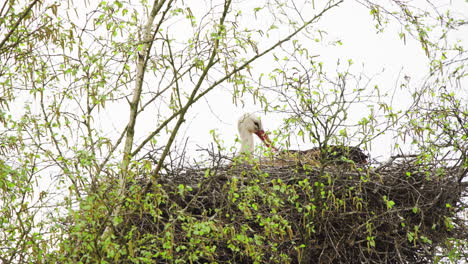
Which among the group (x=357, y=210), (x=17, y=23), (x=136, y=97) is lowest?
(x=357, y=210)

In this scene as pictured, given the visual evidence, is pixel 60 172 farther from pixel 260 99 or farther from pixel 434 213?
pixel 434 213

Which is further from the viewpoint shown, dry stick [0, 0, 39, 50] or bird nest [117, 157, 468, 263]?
bird nest [117, 157, 468, 263]

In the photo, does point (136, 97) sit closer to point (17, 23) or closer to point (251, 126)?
point (17, 23)

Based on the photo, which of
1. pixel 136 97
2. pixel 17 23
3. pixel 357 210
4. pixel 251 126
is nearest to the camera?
pixel 136 97

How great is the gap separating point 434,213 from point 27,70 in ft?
12.0

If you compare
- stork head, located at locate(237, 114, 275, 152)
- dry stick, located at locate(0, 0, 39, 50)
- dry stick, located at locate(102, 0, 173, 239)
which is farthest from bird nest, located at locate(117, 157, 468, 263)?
stork head, located at locate(237, 114, 275, 152)

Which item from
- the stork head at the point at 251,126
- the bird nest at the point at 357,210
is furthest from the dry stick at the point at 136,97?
the stork head at the point at 251,126

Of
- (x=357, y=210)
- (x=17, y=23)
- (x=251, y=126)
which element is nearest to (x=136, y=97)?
(x=17, y=23)

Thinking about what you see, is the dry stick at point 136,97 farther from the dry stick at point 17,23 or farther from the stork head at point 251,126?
the stork head at point 251,126

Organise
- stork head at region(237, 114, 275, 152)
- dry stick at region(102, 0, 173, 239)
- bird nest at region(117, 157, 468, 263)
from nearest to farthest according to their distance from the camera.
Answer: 1. dry stick at region(102, 0, 173, 239)
2. bird nest at region(117, 157, 468, 263)
3. stork head at region(237, 114, 275, 152)

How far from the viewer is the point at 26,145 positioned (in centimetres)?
556

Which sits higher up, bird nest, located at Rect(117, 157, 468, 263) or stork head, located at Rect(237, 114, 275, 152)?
stork head, located at Rect(237, 114, 275, 152)

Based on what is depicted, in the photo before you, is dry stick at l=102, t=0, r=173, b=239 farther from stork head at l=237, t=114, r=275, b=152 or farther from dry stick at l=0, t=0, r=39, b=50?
stork head at l=237, t=114, r=275, b=152

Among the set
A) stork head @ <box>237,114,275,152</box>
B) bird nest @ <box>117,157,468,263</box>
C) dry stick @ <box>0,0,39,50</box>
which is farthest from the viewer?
stork head @ <box>237,114,275,152</box>
